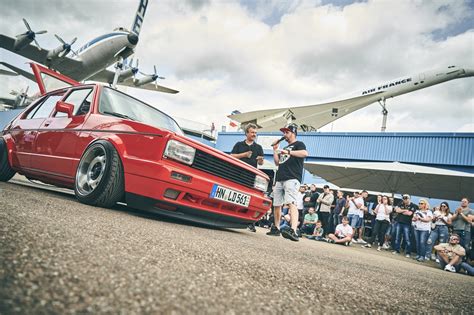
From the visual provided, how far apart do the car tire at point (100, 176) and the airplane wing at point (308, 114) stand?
22.9 metres

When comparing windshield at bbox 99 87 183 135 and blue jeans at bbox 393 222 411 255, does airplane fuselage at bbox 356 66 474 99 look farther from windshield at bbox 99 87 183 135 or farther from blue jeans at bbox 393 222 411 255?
windshield at bbox 99 87 183 135

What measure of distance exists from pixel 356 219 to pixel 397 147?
1068 centimetres

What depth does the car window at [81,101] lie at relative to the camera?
10.7 ft

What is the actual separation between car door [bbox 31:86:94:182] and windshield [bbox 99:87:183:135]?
190mm

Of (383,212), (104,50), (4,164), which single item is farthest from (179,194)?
(104,50)

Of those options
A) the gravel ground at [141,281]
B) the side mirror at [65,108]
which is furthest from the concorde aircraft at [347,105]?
the gravel ground at [141,281]

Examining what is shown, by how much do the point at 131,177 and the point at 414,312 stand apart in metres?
2.24

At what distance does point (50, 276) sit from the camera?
0.74 meters

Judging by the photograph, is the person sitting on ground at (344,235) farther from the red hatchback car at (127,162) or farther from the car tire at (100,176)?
the car tire at (100,176)

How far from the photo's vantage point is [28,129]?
3654 mm

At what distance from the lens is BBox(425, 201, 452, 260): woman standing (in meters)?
6.66

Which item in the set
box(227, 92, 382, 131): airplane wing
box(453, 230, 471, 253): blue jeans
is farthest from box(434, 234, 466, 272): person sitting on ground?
box(227, 92, 382, 131): airplane wing

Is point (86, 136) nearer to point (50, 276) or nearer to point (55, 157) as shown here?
point (55, 157)

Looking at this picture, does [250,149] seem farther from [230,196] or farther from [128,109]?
[128,109]
